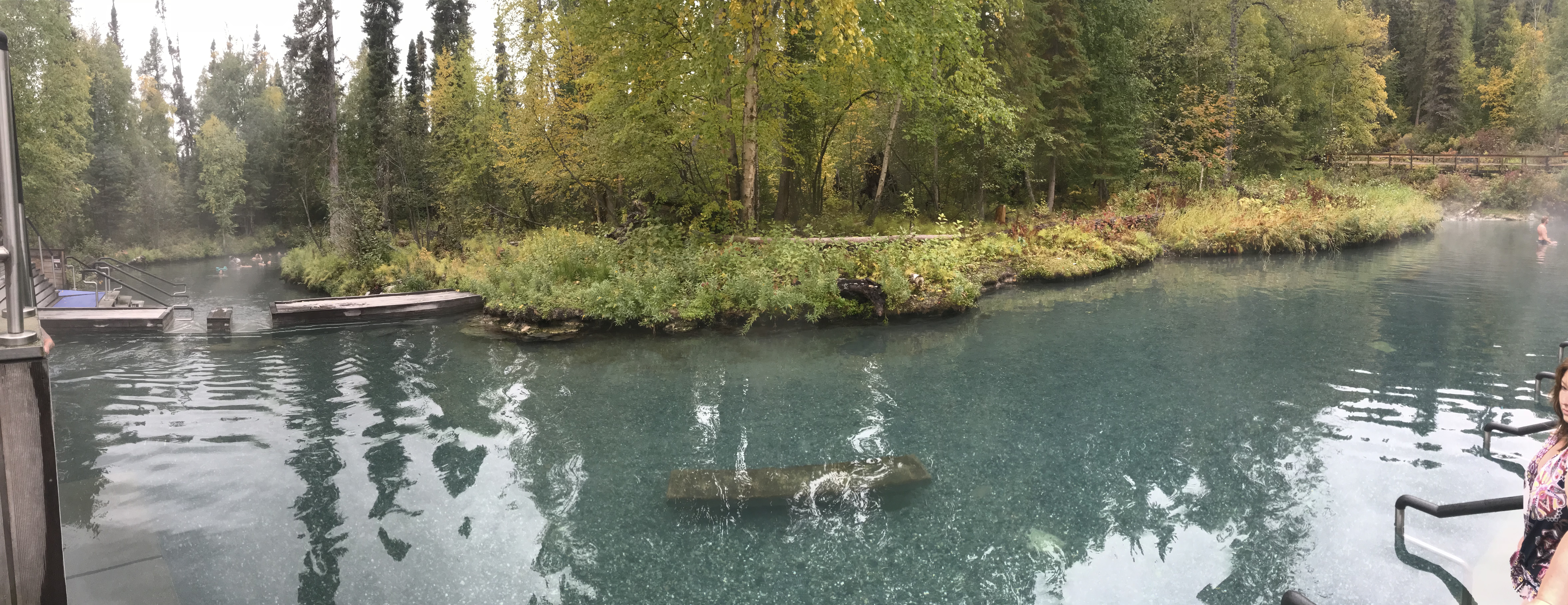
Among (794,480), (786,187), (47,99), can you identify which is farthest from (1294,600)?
(47,99)

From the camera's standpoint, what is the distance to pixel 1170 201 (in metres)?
26.0

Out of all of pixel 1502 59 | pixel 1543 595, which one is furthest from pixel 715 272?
pixel 1502 59

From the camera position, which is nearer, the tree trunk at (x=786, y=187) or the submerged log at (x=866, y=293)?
the submerged log at (x=866, y=293)

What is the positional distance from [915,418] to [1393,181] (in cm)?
4056

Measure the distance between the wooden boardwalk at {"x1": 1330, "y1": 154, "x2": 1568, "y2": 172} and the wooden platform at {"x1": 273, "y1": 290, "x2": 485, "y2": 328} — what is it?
133 ft

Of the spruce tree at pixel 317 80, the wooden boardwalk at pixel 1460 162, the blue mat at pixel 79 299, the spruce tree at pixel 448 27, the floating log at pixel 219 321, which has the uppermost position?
the spruce tree at pixel 448 27

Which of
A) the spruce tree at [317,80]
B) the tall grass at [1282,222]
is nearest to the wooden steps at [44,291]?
the spruce tree at [317,80]

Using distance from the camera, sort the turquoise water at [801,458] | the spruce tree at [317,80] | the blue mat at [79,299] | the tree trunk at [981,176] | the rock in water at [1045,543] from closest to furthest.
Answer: the turquoise water at [801,458], the rock in water at [1045,543], the blue mat at [79,299], the tree trunk at [981,176], the spruce tree at [317,80]

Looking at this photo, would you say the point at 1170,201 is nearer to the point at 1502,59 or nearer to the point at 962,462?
the point at 962,462

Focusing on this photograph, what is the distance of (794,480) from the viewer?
614 cm

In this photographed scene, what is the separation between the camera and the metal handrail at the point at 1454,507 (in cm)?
436

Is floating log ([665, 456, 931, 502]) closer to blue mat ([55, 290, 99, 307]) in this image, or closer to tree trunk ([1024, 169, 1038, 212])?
blue mat ([55, 290, 99, 307])

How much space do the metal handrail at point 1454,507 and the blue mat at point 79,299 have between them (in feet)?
67.9

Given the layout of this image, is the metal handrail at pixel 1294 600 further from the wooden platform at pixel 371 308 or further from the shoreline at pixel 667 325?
the wooden platform at pixel 371 308
